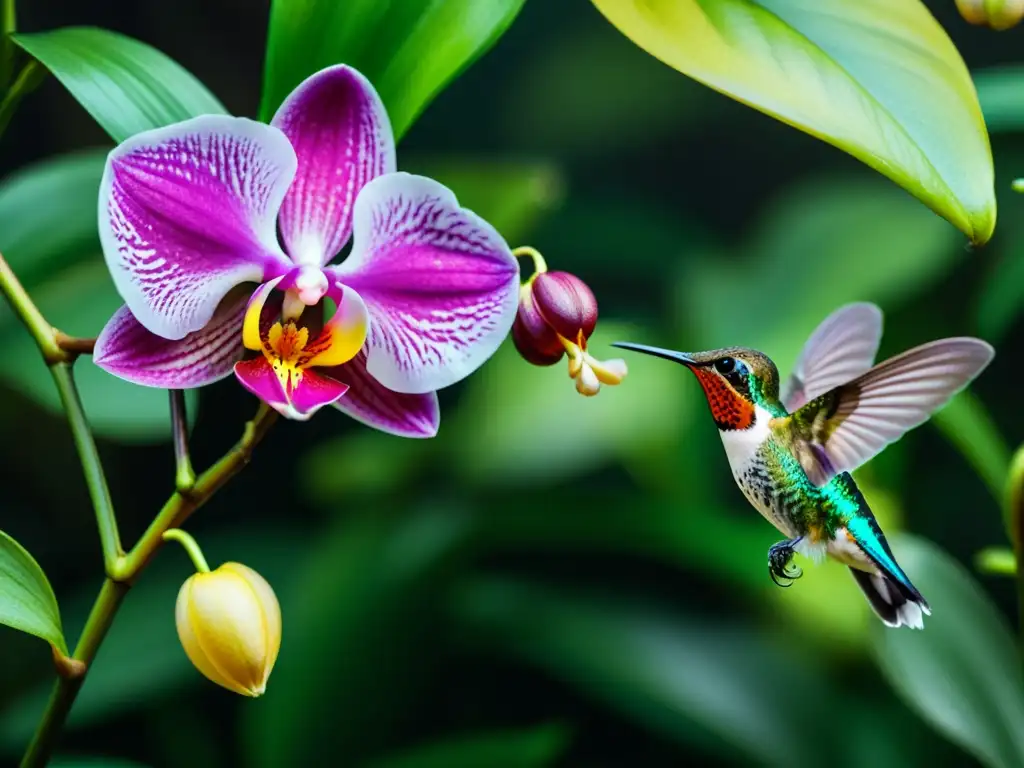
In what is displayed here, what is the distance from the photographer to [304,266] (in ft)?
1.22

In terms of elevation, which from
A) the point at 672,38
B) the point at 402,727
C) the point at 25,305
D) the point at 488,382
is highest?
the point at 672,38

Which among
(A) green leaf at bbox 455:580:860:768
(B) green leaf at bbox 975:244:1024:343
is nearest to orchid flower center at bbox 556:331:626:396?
(B) green leaf at bbox 975:244:1024:343

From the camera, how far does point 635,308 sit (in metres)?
1.51

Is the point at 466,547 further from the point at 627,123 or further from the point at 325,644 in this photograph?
the point at 627,123

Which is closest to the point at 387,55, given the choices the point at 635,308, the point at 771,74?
the point at 771,74

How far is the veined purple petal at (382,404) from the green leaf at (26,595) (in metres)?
0.12

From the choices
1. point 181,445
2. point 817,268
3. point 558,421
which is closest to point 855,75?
point 181,445

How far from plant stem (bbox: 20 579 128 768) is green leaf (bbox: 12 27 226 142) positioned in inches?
6.6

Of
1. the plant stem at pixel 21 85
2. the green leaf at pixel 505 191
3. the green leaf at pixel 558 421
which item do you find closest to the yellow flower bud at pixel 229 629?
the plant stem at pixel 21 85

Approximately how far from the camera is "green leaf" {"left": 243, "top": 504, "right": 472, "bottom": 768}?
0.95 m

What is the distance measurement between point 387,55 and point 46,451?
38.3 inches

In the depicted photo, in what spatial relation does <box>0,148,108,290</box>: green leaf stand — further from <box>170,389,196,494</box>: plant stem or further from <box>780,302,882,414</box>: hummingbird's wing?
<box>780,302,882,414</box>: hummingbird's wing

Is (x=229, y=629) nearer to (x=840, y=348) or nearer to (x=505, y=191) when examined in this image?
(x=840, y=348)

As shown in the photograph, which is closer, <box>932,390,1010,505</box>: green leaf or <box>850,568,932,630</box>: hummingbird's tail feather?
<box>850,568,932,630</box>: hummingbird's tail feather
